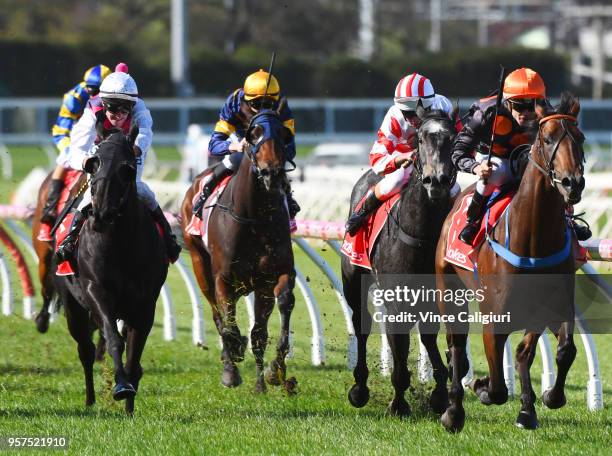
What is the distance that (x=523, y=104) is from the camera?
6703mm

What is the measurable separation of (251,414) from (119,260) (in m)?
1.09

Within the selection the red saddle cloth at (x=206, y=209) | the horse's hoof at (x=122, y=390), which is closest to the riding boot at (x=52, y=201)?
the red saddle cloth at (x=206, y=209)

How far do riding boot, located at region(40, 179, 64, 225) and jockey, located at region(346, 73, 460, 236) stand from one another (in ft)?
8.06

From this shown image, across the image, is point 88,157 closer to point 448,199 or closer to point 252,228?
point 252,228

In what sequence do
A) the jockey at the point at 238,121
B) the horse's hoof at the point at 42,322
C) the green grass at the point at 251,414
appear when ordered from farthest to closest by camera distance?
the horse's hoof at the point at 42,322, the jockey at the point at 238,121, the green grass at the point at 251,414

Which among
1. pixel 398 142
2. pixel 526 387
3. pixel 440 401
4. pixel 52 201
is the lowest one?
pixel 440 401

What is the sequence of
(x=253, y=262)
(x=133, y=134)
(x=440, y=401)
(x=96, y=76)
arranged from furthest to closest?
(x=96, y=76), (x=253, y=262), (x=133, y=134), (x=440, y=401)

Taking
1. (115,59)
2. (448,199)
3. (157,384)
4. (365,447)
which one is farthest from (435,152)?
(115,59)

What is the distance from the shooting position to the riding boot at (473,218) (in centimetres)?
655

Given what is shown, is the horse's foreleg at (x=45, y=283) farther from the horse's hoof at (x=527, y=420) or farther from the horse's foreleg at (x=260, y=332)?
the horse's hoof at (x=527, y=420)

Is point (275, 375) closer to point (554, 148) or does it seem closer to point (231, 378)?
point (231, 378)

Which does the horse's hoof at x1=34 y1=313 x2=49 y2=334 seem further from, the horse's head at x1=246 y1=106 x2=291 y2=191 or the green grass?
the horse's head at x1=246 y1=106 x2=291 y2=191

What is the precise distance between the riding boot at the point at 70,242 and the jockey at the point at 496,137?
2178 mm

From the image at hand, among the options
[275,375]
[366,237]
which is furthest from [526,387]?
[275,375]
